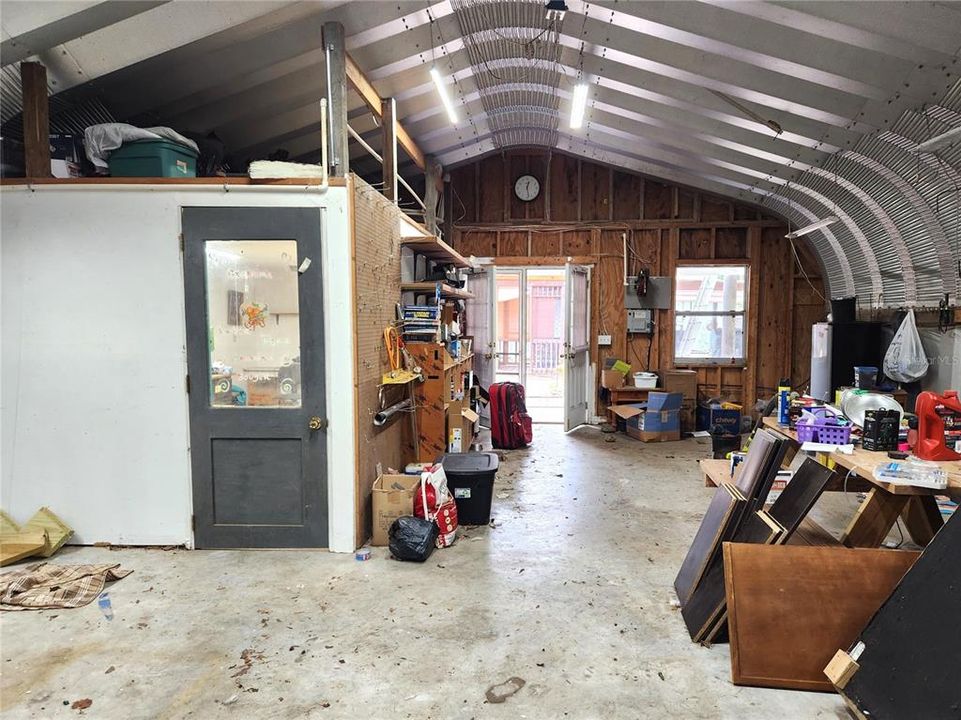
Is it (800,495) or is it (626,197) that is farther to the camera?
(626,197)

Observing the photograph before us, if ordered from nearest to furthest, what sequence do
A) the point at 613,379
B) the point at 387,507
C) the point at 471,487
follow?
1. the point at 387,507
2. the point at 471,487
3. the point at 613,379

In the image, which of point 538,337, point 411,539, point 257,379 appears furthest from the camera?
point 538,337

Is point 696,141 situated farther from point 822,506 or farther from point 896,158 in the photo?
point 822,506

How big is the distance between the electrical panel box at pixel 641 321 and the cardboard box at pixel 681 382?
0.71 meters

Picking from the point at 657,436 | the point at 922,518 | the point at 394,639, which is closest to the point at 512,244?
the point at 657,436

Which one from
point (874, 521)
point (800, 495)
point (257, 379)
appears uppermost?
point (257, 379)

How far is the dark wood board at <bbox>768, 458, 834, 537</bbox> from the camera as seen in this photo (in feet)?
8.22

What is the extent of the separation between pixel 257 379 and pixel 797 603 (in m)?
3.11

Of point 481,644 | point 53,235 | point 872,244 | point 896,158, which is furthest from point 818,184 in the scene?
point 53,235

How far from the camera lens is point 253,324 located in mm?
3439

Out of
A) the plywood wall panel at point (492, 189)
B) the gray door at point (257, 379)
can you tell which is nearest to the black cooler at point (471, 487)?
the gray door at point (257, 379)

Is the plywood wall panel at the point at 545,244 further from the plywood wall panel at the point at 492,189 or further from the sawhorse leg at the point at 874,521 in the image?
the sawhorse leg at the point at 874,521

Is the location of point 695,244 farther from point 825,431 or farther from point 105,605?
point 105,605

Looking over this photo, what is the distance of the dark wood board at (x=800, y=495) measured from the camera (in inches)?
98.7
